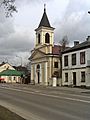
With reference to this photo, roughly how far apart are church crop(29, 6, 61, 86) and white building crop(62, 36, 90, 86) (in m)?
8.07

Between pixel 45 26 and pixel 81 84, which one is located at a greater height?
pixel 45 26

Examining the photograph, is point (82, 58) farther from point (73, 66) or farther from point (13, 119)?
point (13, 119)

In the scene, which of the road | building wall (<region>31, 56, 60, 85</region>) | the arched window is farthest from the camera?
the arched window

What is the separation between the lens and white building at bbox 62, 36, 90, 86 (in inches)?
2115

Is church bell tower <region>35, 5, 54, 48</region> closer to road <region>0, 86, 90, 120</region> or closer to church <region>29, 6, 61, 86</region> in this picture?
church <region>29, 6, 61, 86</region>

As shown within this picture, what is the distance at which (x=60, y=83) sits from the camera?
63438 mm

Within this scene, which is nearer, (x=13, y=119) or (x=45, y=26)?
(x=13, y=119)

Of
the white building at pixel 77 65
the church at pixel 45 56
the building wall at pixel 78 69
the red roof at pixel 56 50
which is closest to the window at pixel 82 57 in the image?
the white building at pixel 77 65

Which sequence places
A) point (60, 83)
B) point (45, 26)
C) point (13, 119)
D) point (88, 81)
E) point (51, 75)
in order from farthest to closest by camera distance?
point (45, 26) < point (51, 75) < point (60, 83) < point (88, 81) < point (13, 119)

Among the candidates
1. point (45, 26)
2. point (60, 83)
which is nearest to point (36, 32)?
point (45, 26)

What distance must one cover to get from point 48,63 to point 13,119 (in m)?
61.4

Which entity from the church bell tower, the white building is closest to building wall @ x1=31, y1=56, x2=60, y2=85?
the church bell tower

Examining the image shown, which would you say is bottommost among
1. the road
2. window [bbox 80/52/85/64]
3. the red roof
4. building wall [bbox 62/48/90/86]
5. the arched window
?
the road

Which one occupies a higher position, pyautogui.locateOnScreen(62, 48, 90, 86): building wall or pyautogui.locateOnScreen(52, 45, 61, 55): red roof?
pyautogui.locateOnScreen(52, 45, 61, 55): red roof
